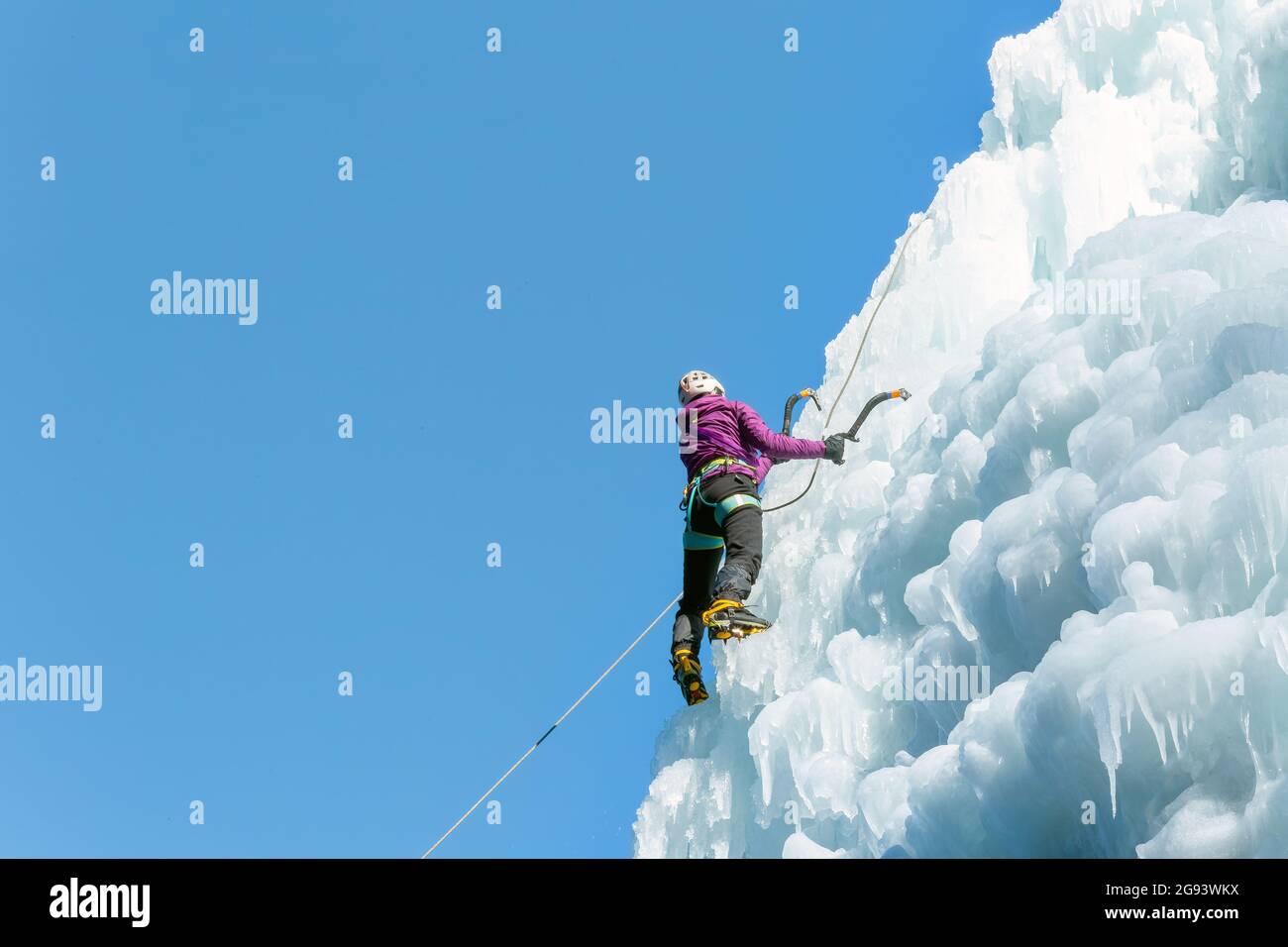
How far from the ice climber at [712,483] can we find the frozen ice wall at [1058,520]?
0.73 m

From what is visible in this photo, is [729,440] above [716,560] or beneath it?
above

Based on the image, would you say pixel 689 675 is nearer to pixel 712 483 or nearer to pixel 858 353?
pixel 712 483

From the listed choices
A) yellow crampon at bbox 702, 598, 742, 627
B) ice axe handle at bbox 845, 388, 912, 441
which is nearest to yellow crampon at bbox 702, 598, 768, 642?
yellow crampon at bbox 702, 598, 742, 627

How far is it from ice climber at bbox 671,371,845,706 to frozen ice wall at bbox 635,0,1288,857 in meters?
0.73

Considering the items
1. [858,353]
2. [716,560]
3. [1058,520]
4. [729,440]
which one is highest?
[858,353]

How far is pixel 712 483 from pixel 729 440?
1.14ft

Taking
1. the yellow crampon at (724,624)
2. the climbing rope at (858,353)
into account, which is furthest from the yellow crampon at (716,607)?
the climbing rope at (858,353)

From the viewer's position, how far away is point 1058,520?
7289 mm

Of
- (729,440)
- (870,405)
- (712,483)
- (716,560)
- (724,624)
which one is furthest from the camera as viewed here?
(870,405)

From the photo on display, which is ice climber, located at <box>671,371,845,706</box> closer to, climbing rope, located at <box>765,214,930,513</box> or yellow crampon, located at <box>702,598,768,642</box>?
yellow crampon, located at <box>702,598,768,642</box>

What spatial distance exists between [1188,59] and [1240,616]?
7279 millimetres

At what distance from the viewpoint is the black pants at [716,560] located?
8.79 m

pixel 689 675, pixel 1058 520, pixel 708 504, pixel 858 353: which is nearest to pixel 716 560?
pixel 708 504
